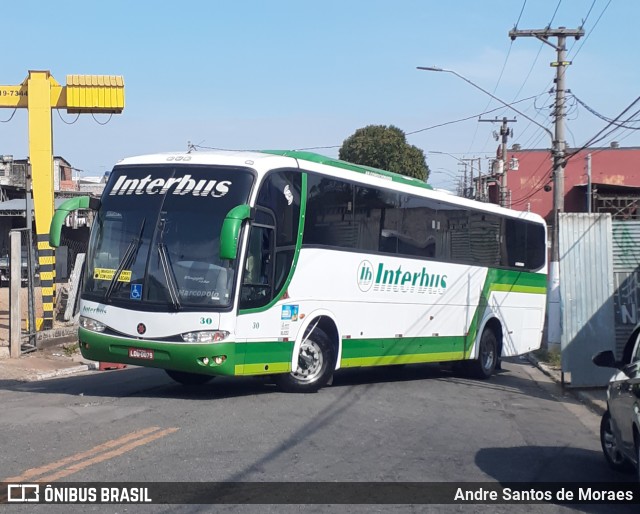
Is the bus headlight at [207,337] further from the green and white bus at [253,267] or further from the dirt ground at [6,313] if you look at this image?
the dirt ground at [6,313]

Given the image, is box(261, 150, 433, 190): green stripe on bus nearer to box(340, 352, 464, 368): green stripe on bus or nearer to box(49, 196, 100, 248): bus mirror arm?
box(49, 196, 100, 248): bus mirror arm

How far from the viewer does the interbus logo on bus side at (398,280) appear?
46.0 feet

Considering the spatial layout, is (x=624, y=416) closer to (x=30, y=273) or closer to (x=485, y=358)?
(x=485, y=358)

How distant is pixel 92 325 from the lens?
466 inches

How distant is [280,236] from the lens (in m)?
12.0

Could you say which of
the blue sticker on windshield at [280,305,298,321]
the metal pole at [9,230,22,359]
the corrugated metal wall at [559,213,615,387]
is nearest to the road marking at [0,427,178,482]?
the blue sticker on windshield at [280,305,298,321]

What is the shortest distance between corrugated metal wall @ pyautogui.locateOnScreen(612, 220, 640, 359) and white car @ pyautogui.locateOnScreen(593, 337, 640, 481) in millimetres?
7247

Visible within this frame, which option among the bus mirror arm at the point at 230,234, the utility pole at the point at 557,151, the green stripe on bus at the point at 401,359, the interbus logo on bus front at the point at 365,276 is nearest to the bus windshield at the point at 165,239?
the bus mirror arm at the point at 230,234

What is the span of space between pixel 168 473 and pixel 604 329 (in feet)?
34.2

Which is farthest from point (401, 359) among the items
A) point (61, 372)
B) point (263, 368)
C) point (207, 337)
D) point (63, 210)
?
point (61, 372)

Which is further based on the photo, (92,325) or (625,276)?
(625,276)

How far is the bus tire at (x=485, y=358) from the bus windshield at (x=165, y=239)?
853 cm

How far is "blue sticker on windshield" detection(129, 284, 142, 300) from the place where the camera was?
11.4m

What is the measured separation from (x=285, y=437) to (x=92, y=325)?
3.96 meters
